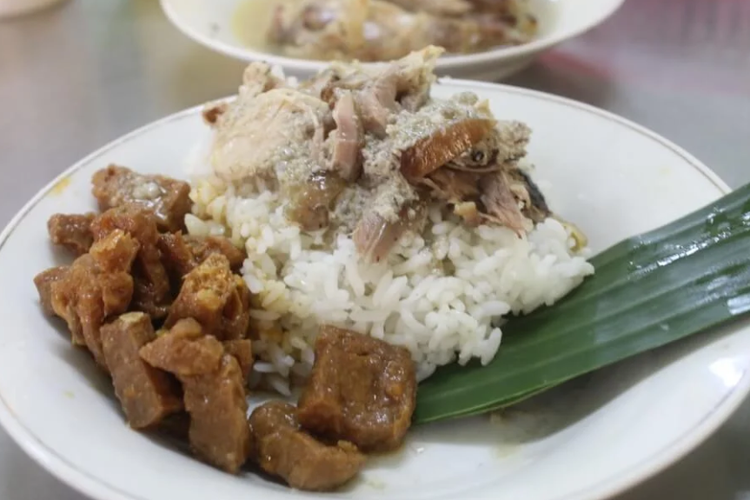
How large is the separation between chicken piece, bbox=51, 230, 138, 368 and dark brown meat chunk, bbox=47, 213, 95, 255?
0.24 m

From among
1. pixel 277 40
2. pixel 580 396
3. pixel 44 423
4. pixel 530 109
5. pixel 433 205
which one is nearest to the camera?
pixel 44 423

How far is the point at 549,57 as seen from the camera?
3434mm

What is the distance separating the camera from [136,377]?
→ 4.69ft

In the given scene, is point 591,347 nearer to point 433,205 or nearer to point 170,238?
point 433,205

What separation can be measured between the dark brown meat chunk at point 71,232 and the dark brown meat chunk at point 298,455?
64cm

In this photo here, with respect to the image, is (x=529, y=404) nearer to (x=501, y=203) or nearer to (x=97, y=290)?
(x=501, y=203)

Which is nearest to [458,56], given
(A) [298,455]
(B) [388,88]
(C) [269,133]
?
(B) [388,88]

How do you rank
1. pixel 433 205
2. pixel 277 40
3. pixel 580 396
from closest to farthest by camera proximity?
1. pixel 580 396
2. pixel 433 205
3. pixel 277 40

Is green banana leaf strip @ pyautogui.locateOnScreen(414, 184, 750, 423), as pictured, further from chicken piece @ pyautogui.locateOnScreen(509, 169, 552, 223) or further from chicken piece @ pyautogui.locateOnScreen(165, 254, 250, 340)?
chicken piece @ pyautogui.locateOnScreen(165, 254, 250, 340)

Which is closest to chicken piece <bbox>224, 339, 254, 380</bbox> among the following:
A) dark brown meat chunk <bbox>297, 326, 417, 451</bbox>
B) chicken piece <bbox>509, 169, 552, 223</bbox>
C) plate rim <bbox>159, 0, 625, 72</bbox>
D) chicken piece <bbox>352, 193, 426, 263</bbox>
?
dark brown meat chunk <bbox>297, 326, 417, 451</bbox>

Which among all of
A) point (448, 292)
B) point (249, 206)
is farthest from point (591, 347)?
point (249, 206)

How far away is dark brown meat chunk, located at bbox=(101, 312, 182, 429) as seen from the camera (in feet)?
4.64

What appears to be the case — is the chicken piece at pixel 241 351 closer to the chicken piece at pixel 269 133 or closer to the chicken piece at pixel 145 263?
the chicken piece at pixel 145 263

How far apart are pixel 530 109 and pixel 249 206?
2.98 feet
